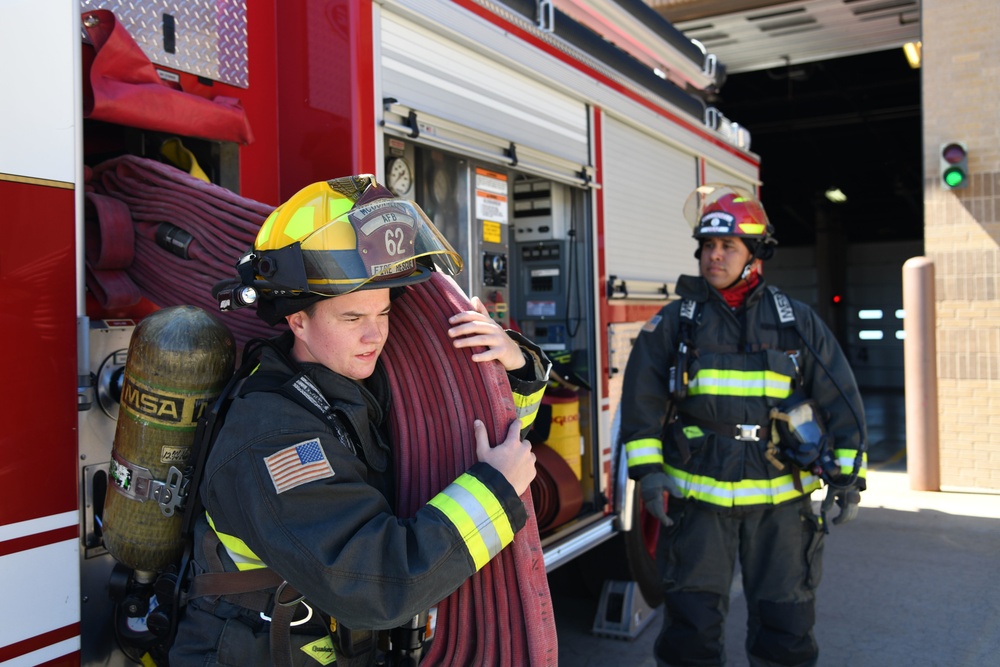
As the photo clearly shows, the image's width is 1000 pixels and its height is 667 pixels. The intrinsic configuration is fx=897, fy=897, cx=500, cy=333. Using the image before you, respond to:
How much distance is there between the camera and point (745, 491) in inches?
121

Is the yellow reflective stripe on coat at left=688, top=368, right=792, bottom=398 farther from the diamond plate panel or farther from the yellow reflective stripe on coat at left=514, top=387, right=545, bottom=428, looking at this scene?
Answer: the diamond plate panel

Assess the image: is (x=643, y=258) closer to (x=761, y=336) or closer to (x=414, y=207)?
(x=761, y=336)

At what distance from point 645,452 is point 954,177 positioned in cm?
509

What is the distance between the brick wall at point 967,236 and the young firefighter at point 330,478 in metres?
6.36

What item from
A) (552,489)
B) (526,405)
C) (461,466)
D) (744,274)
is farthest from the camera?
(552,489)

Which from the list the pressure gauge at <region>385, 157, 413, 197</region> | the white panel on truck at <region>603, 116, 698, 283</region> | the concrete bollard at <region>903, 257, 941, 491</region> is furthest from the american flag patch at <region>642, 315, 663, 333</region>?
the concrete bollard at <region>903, 257, 941, 491</region>

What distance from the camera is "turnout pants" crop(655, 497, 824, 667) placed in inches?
→ 122

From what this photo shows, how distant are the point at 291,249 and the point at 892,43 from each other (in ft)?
30.5

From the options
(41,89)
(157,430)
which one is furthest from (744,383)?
(41,89)

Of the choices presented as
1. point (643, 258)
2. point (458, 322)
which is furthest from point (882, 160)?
point (458, 322)

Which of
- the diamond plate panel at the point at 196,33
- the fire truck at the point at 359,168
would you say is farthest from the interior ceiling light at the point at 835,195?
the diamond plate panel at the point at 196,33

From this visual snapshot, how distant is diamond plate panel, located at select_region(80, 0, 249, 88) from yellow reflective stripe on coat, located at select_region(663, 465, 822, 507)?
199 cm

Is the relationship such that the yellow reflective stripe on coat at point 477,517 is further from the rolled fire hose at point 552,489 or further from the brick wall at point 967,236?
the brick wall at point 967,236

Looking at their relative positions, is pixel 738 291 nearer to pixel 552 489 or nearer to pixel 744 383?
pixel 744 383
